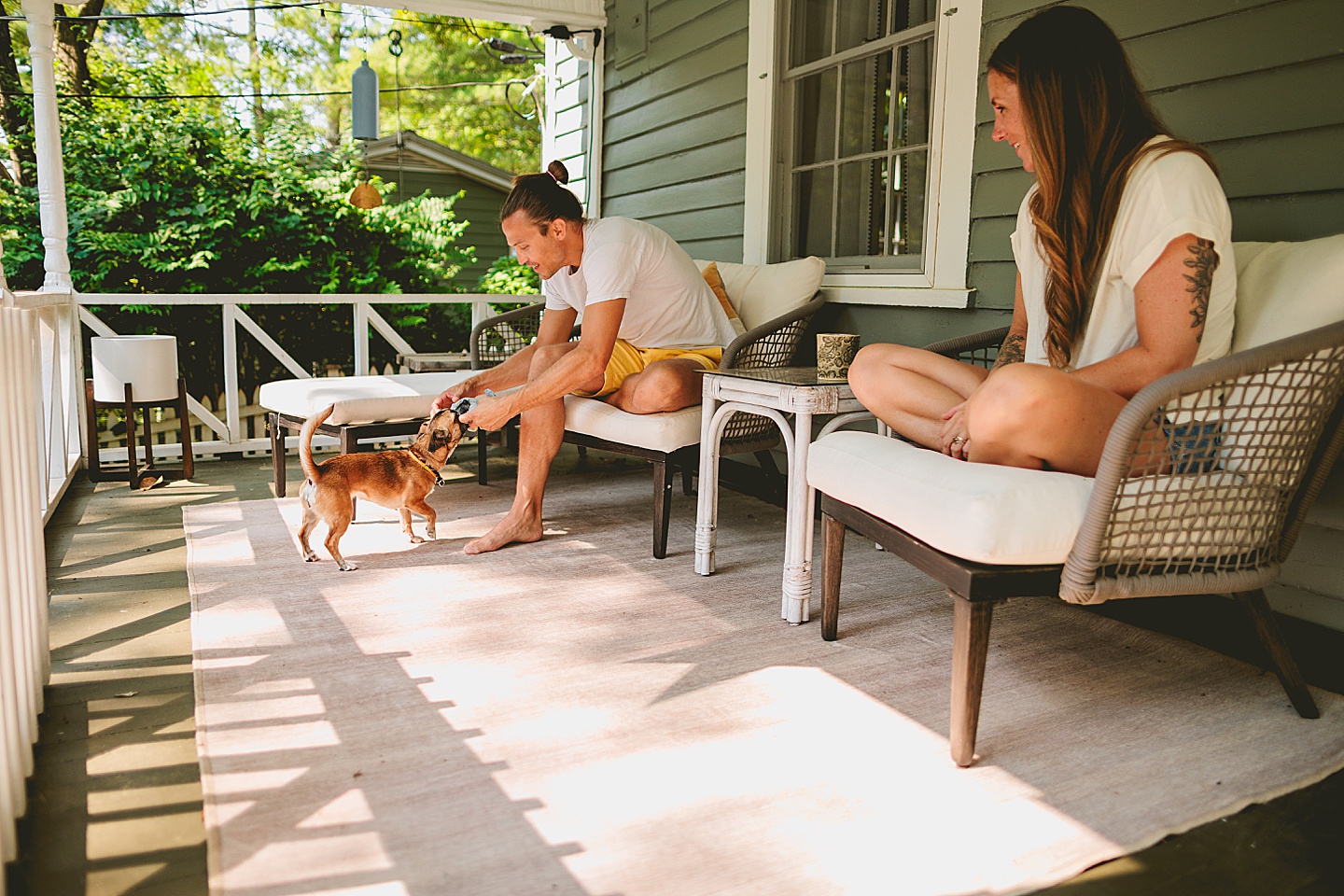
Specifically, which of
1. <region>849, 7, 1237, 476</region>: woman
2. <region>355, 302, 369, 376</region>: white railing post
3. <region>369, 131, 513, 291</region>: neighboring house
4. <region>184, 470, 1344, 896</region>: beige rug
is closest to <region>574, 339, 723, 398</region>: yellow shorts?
<region>184, 470, 1344, 896</region>: beige rug

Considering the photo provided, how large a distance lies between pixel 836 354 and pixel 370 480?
1467 mm

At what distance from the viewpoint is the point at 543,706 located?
1947 mm

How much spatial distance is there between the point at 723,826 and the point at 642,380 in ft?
5.76

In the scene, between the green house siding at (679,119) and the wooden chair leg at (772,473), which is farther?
the green house siding at (679,119)

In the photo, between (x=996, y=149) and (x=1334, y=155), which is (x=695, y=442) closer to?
(x=996, y=149)

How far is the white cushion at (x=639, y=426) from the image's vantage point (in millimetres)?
2951

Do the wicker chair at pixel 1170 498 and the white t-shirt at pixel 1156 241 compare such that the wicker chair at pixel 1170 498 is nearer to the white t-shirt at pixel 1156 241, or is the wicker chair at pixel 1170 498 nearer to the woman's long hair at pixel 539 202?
the white t-shirt at pixel 1156 241

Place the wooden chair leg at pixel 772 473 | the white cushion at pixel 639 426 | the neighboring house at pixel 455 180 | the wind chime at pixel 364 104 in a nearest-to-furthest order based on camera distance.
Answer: the white cushion at pixel 639 426, the wooden chair leg at pixel 772 473, the wind chime at pixel 364 104, the neighboring house at pixel 455 180

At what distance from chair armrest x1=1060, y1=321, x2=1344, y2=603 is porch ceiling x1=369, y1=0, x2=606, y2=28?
4.55m

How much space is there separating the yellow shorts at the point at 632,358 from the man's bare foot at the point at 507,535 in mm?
479

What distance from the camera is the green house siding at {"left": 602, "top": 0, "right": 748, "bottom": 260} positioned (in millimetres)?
4363

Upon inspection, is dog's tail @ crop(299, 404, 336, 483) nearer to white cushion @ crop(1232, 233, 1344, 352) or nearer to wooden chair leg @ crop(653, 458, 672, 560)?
wooden chair leg @ crop(653, 458, 672, 560)

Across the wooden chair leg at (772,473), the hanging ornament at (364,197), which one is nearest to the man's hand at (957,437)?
the wooden chair leg at (772,473)

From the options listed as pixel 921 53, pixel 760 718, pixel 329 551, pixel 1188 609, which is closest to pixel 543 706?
pixel 760 718
